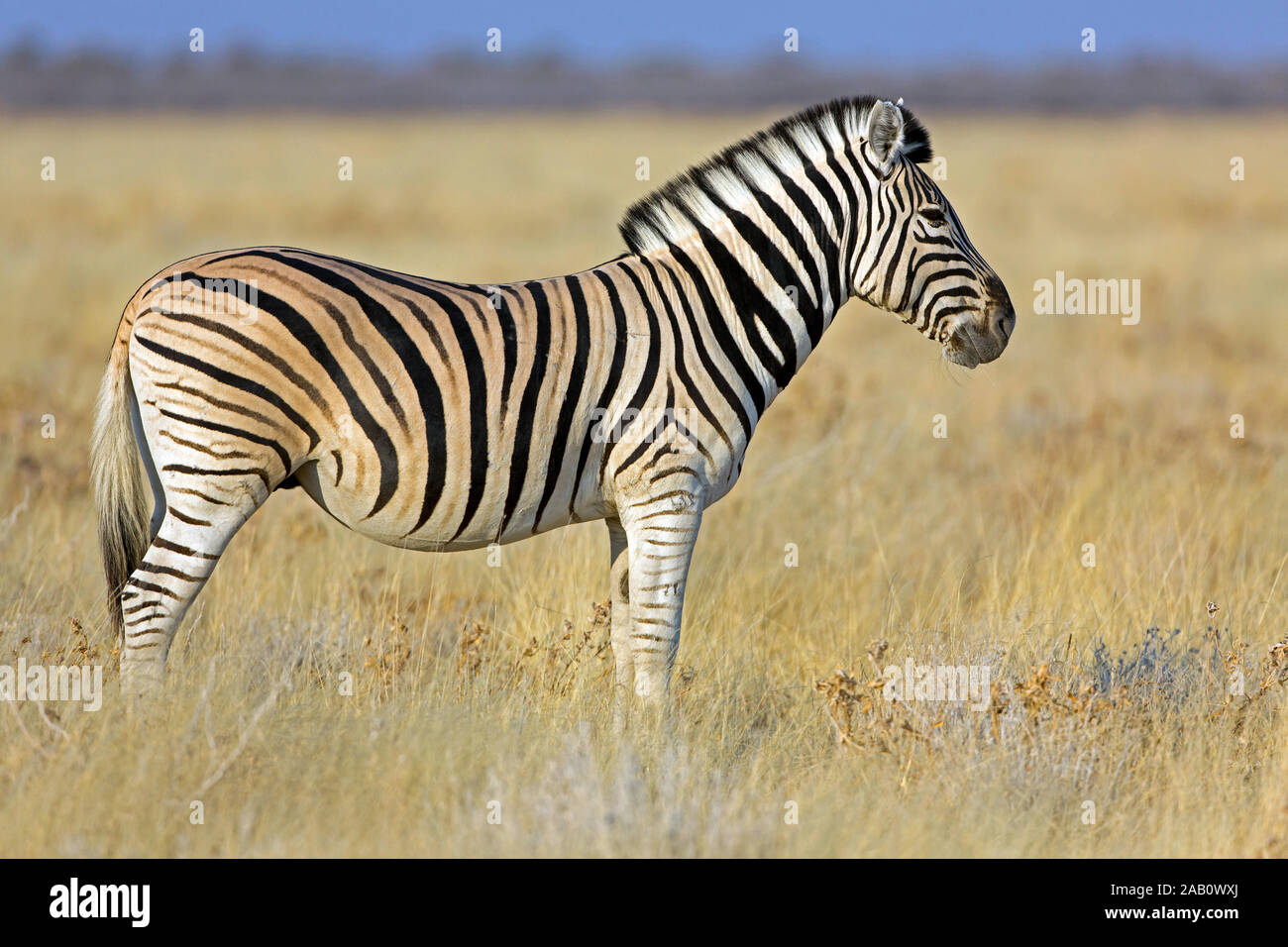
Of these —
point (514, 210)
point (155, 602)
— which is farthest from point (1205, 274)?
point (155, 602)

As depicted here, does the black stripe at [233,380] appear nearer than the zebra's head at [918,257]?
Yes

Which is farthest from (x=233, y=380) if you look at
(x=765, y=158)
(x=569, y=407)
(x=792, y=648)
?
(x=792, y=648)

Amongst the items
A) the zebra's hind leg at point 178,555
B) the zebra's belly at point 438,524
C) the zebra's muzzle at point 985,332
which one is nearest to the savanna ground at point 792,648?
the zebra's hind leg at point 178,555

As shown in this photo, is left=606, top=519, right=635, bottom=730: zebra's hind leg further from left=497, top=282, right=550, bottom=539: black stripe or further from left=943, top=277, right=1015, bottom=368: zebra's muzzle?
left=943, top=277, right=1015, bottom=368: zebra's muzzle

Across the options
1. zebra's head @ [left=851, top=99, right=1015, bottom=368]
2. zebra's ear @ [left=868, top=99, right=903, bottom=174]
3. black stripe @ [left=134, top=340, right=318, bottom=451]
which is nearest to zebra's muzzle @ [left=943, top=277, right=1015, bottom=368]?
zebra's head @ [left=851, top=99, right=1015, bottom=368]

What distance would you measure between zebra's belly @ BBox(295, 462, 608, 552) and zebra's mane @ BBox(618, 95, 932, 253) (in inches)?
48.1

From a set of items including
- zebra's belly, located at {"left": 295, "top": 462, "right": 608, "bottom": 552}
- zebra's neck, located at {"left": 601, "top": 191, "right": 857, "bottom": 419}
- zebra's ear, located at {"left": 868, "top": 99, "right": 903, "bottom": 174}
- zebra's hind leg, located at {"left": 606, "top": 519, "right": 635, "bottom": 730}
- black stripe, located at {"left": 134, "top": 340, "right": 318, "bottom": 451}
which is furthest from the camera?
zebra's hind leg, located at {"left": 606, "top": 519, "right": 635, "bottom": 730}

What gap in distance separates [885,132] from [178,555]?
326cm

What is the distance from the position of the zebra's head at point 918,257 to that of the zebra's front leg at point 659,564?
1223 millimetres

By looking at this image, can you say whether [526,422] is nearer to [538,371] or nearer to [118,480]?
[538,371]

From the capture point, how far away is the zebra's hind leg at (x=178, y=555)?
462cm

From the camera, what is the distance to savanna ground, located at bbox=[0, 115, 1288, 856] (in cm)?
431

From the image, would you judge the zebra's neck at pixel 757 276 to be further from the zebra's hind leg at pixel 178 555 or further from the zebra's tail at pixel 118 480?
the zebra's tail at pixel 118 480

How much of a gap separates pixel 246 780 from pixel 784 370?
105 inches
